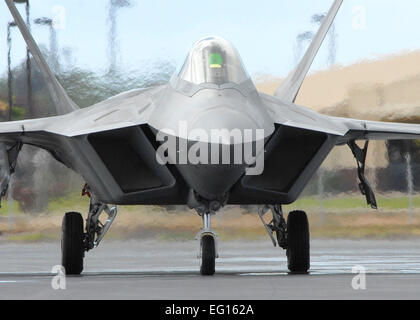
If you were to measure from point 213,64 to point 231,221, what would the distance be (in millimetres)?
6013

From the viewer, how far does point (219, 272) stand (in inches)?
468

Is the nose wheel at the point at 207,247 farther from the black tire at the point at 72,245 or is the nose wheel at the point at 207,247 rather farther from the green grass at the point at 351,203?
the green grass at the point at 351,203

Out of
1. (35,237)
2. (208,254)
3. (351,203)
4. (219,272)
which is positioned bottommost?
(208,254)

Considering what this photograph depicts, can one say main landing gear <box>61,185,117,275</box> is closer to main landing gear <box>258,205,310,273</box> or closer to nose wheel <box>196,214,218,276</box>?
nose wheel <box>196,214,218,276</box>

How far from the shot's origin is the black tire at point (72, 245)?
11.7 meters

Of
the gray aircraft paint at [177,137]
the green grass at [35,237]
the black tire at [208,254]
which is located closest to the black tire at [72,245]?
the gray aircraft paint at [177,137]

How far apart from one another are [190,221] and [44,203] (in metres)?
2.08

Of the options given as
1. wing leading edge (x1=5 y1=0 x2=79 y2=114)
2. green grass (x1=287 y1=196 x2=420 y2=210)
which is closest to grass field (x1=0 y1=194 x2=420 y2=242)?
green grass (x1=287 y1=196 x2=420 y2=210)

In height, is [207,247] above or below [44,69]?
below

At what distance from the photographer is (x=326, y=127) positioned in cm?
1076

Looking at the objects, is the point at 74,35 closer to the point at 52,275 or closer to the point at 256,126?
the point at 52,275

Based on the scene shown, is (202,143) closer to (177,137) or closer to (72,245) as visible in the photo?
(177,137)

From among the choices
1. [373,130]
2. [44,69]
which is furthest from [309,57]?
[44,69]

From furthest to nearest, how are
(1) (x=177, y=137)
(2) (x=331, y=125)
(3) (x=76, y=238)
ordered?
(3) (x=76, y=238)
(2) (x=331, y=125)
(1) (x=177, y=137)
